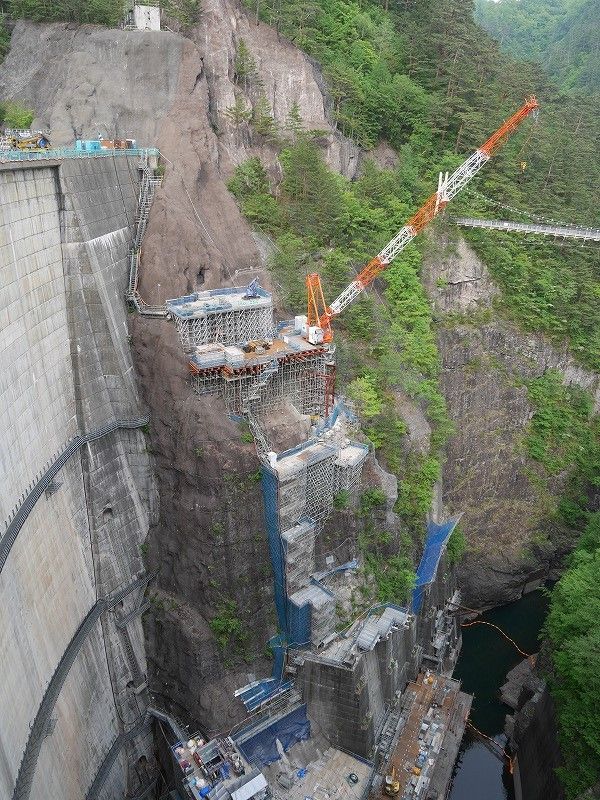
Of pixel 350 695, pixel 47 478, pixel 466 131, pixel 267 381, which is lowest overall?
pixel 350 695

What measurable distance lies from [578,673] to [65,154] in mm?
37730

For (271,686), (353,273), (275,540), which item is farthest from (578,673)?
(353,273)

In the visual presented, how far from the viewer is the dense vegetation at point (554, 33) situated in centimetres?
11088

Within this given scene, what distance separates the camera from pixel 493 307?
5481 centimetres

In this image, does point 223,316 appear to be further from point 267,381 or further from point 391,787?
point 391,787

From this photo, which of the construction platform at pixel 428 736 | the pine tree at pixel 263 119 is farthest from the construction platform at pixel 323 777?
the pine tree at pixel 263 119

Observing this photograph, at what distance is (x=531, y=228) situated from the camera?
2158 inches

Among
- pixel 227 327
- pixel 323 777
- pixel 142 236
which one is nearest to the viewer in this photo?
pixel 323 777

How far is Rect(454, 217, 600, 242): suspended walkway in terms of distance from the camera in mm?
54156

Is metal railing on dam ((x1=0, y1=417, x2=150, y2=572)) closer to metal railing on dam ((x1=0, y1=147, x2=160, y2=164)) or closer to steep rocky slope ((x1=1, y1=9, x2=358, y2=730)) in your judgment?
steep rocky slope ((x1=1, y1=9, x2=358, y2=730))

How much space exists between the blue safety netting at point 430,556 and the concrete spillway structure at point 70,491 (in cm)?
1811

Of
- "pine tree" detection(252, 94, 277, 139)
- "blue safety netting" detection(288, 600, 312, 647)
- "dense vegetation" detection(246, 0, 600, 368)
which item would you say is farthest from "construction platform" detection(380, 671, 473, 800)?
"pine tree" detection(252, 94, 277, 139)

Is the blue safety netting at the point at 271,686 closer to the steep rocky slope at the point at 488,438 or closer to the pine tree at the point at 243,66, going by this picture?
the steep rocky slope at the point at 488,438

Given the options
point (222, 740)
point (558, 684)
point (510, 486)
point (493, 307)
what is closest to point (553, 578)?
point (510, 486)
